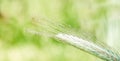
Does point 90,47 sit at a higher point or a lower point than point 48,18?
lower

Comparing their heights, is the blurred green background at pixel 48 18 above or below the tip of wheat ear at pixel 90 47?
above

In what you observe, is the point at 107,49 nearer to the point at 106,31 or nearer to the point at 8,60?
the point at 106,31

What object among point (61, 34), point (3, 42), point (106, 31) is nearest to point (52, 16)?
point (3, 42)

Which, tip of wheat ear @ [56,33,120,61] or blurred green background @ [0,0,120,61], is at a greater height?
blurred green background @ [0,0,120,61]

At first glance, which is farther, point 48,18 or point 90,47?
point 48,18

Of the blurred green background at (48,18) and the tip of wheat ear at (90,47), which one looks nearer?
the tip of wheat ear at (90,47)
